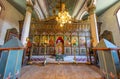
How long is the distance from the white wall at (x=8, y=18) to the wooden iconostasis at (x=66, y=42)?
7.90ft

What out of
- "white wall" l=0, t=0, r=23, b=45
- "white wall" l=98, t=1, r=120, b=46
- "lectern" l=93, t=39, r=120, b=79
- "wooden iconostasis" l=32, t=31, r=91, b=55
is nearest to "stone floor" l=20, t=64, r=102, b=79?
"lectern" l=93, t=39, r=120, b=79

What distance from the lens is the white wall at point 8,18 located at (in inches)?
242

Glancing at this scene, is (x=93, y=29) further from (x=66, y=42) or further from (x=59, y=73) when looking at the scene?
(x=59, y=73)

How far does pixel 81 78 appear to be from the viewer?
229 cm

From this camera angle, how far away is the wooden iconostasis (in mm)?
8250

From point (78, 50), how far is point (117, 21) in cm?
427

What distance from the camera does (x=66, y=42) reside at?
8.59 meters

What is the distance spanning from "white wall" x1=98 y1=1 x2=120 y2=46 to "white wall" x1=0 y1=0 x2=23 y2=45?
915 centimetres

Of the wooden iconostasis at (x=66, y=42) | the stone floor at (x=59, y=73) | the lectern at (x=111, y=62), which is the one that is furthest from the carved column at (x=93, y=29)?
the lectern at (x=111, y=62)

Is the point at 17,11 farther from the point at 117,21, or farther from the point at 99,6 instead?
the point at 117,21

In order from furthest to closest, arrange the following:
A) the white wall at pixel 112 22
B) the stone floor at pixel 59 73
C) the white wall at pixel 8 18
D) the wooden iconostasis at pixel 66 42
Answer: the wooden iconostasis at pixel 66 42
the white wall at pixel 112 22
the white wall at pixel 8 18
the stone floor at pixel 59 73

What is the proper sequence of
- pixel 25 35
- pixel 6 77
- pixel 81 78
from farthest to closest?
pixel 25 35, pixel 81 78, pixel 6 77

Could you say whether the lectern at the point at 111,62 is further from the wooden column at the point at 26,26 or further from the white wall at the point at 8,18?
the white wall at the point at 8,18

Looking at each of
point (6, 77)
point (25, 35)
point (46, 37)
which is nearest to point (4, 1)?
point (25, 35)
